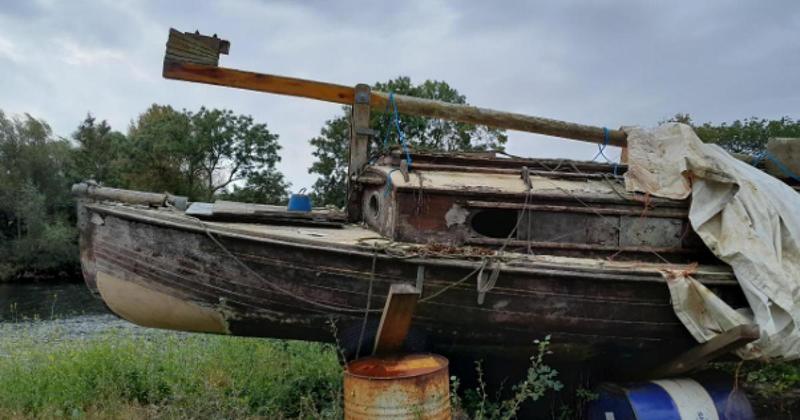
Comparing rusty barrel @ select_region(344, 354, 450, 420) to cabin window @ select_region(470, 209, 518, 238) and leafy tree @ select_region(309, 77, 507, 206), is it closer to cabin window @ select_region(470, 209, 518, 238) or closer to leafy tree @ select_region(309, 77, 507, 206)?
cabin window @ select_region(470, 209, 518, 238)

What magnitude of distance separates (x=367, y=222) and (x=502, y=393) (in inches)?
88.2

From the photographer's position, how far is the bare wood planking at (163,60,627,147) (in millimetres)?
6152

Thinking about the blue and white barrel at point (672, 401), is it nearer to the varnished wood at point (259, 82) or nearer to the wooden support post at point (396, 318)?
the wooden support post at point (396, 318)

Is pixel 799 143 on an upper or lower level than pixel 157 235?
upper

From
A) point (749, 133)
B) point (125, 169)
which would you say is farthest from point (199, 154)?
point (749, 133)

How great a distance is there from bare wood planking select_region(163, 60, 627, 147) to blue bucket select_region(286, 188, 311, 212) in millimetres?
1092

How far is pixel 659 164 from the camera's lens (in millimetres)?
5832

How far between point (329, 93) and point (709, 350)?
14.3 feet

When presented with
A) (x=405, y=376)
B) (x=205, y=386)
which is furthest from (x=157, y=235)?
(x=405, y=376)

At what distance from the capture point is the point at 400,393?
417cm

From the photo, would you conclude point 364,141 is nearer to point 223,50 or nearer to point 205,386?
point 223,50

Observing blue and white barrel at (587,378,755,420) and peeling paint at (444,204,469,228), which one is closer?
blue and white barrel at (587,378,755,420)

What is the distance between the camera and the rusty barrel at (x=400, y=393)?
4.17 m

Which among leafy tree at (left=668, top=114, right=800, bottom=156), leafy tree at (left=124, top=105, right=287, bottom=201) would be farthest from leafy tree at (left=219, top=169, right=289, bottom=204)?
leafy tree at (left=668, top=114, right=800, bottom=156)
